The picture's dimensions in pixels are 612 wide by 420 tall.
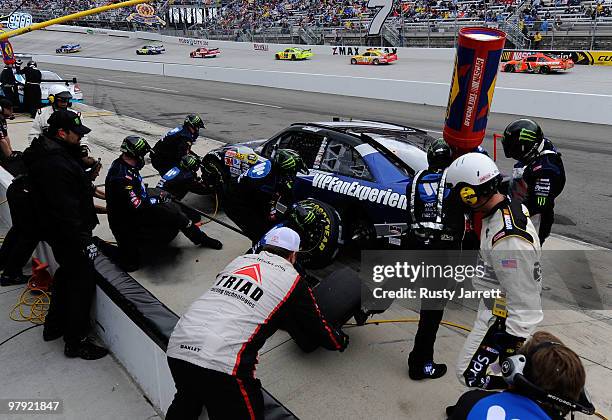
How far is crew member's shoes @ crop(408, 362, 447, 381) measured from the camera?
3711mm

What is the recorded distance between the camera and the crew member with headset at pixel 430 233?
3479 millimetres

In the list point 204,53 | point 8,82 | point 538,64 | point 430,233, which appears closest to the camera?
point 430,233

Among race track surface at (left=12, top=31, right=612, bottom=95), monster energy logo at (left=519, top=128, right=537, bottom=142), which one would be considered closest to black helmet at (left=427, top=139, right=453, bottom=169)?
monster energy logo at (left=519, top=128, right=537, bottom=142)

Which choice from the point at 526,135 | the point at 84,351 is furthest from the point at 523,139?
the point at 84,351

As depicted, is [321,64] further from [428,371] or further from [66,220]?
[428,371]

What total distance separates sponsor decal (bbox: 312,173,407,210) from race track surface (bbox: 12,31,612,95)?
57.9 feet

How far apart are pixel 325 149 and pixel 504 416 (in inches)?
175

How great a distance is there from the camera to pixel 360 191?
207 inches

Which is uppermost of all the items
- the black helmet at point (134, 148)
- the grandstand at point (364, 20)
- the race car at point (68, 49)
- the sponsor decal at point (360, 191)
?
the grandstand at point (364, 20)

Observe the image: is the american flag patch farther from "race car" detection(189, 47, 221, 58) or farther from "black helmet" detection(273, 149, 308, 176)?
"race car" detection(189, 47, 221, 58)

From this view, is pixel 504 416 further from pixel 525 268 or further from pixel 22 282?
pixel 22 282

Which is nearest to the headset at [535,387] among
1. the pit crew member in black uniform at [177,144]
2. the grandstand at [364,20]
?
the pit crew member in black uniform at [177,144]

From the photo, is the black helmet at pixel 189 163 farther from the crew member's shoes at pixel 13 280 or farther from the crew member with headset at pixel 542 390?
the crew member with headset at pixel 542 390

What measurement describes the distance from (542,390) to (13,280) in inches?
212
